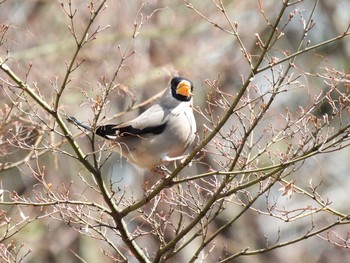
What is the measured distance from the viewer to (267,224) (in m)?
14.0

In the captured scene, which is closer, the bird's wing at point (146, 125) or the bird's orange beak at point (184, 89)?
the bird's wing at point (146, 125)

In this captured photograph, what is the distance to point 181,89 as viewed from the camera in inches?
233

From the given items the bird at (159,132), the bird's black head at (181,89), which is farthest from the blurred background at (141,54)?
the bird at (159,132)

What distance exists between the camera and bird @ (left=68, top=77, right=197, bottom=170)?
5.60 metres

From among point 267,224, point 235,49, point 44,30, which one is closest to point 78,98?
point 44,30

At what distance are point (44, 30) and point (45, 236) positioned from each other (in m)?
2.73

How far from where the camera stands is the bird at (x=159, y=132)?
5602 mm

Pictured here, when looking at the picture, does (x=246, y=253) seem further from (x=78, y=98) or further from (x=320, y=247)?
(x=320, y=247)

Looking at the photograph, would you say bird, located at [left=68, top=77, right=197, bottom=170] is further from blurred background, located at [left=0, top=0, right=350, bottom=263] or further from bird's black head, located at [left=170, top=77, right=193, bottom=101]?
blurred background, located at [left=0, top=0, right=350, bottom=263]

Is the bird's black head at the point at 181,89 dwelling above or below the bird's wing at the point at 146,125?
above

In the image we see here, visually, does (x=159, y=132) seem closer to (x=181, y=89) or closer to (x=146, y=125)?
(x=146, y=125)

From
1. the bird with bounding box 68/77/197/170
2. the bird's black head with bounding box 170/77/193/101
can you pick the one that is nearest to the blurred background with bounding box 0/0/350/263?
the bird's black head with bounding box 170/77/193/101

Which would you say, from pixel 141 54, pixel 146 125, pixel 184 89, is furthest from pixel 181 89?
pixel 141 54

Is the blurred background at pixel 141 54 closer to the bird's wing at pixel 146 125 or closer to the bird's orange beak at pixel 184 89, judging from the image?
A: the bird's orange beak at pixel 184 89
